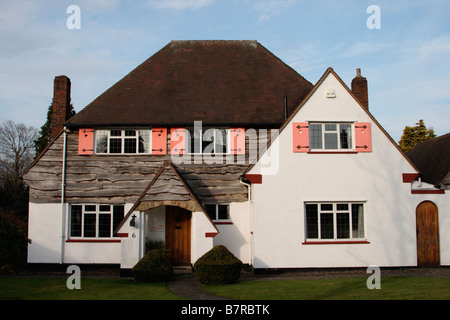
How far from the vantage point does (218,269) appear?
12.1 metres

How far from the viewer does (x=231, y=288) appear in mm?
11430

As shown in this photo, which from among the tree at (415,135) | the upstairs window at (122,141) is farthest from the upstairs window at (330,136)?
the tree at (415,135)

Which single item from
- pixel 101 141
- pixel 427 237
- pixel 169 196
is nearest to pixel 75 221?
pixel 101 141

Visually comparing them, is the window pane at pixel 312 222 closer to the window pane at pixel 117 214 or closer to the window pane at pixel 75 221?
the window pane at pixel 117 214

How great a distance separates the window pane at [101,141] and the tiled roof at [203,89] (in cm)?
56

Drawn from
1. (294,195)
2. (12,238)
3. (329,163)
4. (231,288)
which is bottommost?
(231,288)

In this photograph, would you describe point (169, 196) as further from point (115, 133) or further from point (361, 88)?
point (361, 88)

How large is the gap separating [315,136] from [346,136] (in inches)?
Answer: 50.2

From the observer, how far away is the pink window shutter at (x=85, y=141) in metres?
16.5

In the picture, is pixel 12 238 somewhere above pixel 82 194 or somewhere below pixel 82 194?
below
